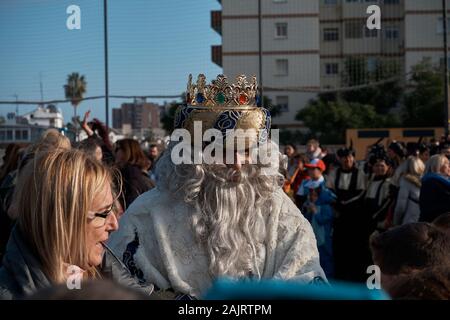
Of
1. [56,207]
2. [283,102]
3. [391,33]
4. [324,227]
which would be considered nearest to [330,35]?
[391,33]

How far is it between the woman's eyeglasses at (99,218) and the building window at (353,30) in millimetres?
31234

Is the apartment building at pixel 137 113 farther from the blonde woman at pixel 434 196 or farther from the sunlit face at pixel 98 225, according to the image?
the sunlit face at pixel 98 225

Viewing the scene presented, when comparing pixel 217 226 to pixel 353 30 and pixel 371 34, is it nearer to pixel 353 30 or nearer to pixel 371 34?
pixel 371 34

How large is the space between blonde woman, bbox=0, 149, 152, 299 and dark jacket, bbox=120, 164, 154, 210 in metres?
3.39

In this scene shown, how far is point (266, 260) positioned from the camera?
9.39 feet

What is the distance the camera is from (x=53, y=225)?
1912 millimetres

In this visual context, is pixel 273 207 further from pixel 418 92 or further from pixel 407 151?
pixel 418 92

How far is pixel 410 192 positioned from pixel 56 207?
544 cm

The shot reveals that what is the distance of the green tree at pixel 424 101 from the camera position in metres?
27.4

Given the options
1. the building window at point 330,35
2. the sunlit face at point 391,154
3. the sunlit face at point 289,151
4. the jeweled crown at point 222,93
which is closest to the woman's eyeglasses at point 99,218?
the jeweled crown at point 222,93

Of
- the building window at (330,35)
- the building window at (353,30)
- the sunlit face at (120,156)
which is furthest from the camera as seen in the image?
the building window at (330,35)

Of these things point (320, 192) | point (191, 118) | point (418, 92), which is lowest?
point (320, 192)
